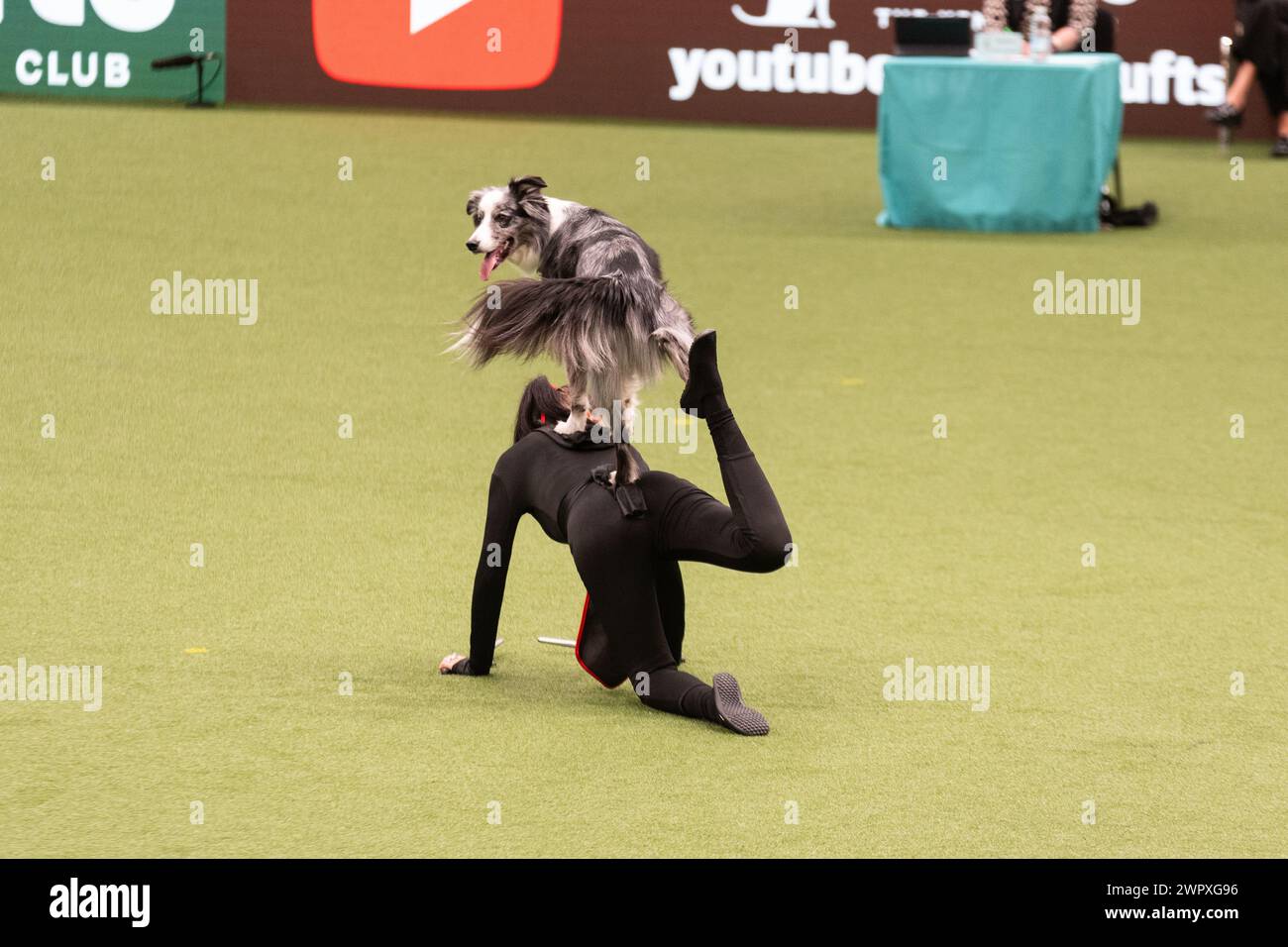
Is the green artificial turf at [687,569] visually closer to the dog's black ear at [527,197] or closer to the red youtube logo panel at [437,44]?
the dog's black ear at [527,197]

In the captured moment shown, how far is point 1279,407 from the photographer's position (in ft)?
26.2

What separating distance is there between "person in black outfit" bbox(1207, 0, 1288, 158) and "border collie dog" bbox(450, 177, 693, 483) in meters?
10.2

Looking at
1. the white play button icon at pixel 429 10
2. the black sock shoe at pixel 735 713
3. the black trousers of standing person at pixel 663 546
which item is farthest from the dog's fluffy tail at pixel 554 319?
the white play button icon at pixel 429 10

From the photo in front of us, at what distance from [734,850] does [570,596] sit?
6.12 feet

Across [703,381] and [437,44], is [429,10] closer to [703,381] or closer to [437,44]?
[437,44]

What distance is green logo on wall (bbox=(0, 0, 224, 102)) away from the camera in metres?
14.1

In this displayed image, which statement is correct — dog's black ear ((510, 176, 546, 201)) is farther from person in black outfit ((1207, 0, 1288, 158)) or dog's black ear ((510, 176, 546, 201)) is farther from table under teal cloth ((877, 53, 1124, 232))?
person in black outfit ((1207, 0, 1288, 158))

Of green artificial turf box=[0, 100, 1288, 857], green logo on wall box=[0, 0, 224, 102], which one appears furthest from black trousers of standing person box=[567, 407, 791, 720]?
green logo on wall box=[0, 0, 224, 102]

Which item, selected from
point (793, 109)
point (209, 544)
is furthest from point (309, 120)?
point (209, 544)

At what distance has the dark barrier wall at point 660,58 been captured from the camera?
46.9 ft

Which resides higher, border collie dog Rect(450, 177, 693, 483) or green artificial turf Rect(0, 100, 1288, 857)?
border collie dog Rect(450, 177, 693, 483)

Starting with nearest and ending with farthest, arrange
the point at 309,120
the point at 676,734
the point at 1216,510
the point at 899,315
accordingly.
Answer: the point at 676,734 → the point at 1216,510 → the point at 899,315 → the point at 309,120

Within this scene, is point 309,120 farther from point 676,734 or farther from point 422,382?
point 676,734

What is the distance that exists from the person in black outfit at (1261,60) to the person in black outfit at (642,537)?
10.3 meters
